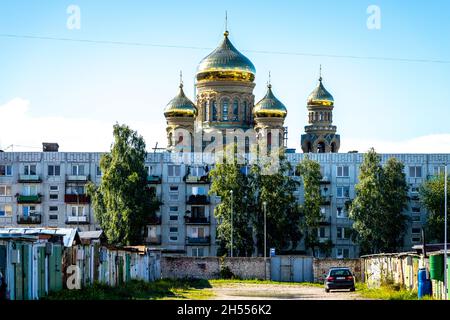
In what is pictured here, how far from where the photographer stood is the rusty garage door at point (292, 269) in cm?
6938

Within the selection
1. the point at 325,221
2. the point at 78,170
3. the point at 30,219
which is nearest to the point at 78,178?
the point at 78,170

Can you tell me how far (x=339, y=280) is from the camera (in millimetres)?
48844

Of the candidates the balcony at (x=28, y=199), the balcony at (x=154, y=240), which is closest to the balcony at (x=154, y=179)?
the balcony at (x=154, y=240)

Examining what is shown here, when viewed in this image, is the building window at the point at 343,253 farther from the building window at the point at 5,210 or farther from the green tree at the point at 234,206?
the building window at the point at 5,210

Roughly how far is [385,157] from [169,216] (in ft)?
61.7

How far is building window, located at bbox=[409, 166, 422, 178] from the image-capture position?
301 feet

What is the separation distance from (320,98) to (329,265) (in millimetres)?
54873

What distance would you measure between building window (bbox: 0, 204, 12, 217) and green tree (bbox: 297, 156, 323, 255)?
25.2 meters

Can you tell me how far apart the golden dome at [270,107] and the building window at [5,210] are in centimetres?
3013

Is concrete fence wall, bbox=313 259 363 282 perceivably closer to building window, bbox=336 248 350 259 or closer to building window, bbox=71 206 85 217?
building window, bbox=336 248 350 259

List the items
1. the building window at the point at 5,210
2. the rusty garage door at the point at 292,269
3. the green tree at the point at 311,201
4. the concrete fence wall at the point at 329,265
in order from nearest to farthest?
the concrete fence wall at the point at 329,265 < the rusty garage door at the point at 292,269 < the green tree at the point at 311,201 < the building window at the point at 5,210

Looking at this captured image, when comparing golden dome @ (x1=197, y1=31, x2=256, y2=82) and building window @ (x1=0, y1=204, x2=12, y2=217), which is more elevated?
golden dome @ (x1=197, y1=31, x2=256, y2=82)

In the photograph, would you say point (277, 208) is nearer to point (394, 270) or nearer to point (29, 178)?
point (29, 178)

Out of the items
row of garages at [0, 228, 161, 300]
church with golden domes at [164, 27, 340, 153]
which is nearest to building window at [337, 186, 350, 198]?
church with golden domes at [164, 27, 340, 153]
